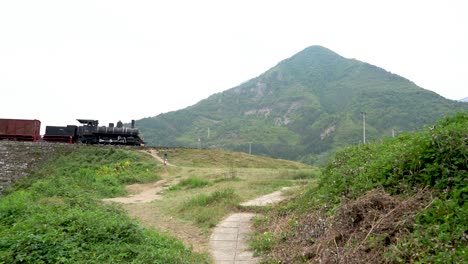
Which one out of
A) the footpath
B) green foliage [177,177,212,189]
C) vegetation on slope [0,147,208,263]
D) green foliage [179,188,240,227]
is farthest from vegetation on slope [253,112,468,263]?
green foliage [177,177,212,189]

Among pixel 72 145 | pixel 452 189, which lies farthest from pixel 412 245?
pixel 72 145

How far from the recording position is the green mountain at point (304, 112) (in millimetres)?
93500

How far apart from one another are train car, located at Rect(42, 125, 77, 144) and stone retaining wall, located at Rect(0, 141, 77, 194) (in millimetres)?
4029

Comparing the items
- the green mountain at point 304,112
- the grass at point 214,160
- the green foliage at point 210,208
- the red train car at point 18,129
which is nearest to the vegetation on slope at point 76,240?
the green foliage at point 210,208

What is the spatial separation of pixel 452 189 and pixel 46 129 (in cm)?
3634

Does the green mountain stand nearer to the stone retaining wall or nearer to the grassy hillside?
the grassy hillside

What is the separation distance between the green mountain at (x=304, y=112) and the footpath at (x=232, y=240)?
6400 cm

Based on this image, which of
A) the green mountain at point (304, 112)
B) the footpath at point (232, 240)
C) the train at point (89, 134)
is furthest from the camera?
the green mountain at point (304, 112)

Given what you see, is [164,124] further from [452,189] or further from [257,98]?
[452,189]

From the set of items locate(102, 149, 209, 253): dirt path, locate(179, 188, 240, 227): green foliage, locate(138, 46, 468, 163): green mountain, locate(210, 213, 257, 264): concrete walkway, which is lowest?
A: locate(102, 149, 209, 253): dirt path

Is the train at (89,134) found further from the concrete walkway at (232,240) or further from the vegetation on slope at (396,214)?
the vegetation on slope at (396,214)

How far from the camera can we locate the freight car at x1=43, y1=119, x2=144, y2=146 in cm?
3388

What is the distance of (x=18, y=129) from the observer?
32.1 meters

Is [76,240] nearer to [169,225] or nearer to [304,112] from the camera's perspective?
[169,225]
